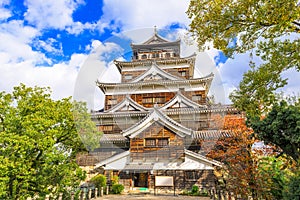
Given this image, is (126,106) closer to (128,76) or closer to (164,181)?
(128,76)

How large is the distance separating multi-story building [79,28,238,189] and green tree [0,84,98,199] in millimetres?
1753

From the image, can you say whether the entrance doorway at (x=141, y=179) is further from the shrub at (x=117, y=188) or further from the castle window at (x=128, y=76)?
the castle window at (x=128, y=76)

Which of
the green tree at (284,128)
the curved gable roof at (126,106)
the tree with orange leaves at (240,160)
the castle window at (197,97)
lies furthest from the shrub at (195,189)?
the green tree at (284,128)

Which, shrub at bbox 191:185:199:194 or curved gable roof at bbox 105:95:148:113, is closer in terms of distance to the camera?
shrub at bbox 191:185:199:194

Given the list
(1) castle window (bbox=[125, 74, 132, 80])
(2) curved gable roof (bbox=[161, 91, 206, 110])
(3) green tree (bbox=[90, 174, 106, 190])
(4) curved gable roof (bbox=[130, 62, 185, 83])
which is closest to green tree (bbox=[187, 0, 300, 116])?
(3) green tree (bbox=[90, 174, 106, 190])

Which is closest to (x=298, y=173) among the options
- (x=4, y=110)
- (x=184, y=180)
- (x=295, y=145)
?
(x=295, y=145)

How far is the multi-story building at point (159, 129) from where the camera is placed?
13.5 meters

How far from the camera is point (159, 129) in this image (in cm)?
1499

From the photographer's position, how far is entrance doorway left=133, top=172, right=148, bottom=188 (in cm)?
1510

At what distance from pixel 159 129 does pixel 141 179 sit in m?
3.45

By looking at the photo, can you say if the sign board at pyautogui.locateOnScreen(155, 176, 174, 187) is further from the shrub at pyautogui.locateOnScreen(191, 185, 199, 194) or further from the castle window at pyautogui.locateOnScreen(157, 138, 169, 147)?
the castle window at pyautogui.locateOnScreen(157, 138, 169, 147)

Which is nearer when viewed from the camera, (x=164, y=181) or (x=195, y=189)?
(x=164, y=181)

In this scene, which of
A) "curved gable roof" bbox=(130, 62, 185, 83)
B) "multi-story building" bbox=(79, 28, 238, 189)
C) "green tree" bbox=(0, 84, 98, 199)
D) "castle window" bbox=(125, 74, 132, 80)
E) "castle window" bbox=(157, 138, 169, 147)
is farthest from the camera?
"castle window" bbox=(125, 74, 132, 80)

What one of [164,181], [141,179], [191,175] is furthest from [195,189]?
[141,179]
